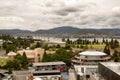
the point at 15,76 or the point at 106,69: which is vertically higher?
the point at 106,69

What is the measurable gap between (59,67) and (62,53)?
48.8ft

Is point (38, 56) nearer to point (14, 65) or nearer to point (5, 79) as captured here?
point (14, 65)

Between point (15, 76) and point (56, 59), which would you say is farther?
point (56, 59)

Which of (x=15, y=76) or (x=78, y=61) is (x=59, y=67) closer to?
(x=78, y=61)

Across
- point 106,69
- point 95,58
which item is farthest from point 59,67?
point 106,69

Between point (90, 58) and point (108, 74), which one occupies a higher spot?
point (108, 74)

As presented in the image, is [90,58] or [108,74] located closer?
[108,74]

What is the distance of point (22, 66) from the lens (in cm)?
7250

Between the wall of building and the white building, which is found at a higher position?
the wall of building

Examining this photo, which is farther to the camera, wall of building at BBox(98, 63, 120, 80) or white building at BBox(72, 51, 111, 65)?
white building at BBox(72, 51, 111, 65)

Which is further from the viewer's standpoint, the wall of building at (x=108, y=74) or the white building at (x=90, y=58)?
the white building at (x=90, y=58)

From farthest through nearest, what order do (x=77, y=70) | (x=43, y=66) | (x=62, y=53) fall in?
(x=62, y=53) → (x=43, y=66) → (x=77, y=70)

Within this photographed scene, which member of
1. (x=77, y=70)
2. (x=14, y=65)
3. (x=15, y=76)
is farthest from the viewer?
(x=14, y=65)

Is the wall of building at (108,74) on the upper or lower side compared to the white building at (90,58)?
upper
